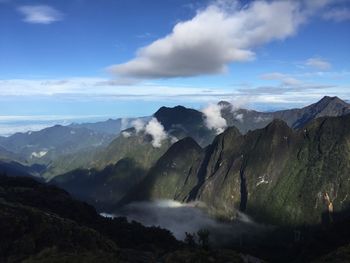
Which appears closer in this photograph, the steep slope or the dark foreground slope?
the dark foreground slope

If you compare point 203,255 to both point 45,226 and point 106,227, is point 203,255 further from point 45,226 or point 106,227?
point 106,227

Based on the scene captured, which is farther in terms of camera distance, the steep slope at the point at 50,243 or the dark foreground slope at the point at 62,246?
the steep slope at the point at 50,243

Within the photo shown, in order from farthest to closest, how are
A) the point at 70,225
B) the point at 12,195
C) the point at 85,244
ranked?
1. the point at 12,195
2. the point at 70,225
3. the point at 85,244

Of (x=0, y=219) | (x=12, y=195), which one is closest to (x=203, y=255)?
(x=0, y=219)

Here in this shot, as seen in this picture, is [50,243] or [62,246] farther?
[50,243]

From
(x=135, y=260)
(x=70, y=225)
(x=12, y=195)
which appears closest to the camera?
(x=135, y=260)

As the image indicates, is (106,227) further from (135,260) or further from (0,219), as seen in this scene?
(135,260)

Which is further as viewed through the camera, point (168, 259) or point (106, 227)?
point (106, 227)

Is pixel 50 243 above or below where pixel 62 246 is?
above

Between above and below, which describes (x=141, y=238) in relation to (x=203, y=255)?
below

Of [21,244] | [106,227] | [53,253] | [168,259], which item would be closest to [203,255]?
[168,259]
